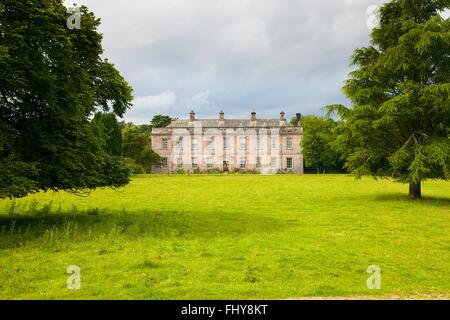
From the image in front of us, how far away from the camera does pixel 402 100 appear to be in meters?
18.1

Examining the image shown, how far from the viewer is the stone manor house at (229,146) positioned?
6297cm

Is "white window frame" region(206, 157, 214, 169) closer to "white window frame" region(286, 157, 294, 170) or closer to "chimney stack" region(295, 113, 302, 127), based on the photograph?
"white window frame" region(286, 157, 294, 170)

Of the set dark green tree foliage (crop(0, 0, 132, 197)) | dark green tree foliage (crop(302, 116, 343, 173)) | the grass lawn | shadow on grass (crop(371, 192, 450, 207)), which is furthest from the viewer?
dark green tree foliage (crop(302, 116, 343, 173))

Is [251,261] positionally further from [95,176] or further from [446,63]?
[446,63]

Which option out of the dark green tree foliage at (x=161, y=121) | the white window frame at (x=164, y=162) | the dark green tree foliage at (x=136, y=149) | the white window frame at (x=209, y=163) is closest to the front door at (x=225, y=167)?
the white window frame at (x=209, y=163)

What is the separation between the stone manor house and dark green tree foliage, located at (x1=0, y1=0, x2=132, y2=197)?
4969cm

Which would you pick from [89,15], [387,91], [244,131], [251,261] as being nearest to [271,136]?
[244,131]

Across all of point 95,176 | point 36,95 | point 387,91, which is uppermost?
point 387,91

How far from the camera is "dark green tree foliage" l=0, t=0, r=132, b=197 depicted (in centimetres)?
995

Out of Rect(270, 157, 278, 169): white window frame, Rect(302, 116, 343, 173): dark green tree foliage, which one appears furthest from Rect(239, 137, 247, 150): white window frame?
Rect(302, 116, 343, 173): dark green tree foliage

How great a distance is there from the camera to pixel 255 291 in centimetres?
651

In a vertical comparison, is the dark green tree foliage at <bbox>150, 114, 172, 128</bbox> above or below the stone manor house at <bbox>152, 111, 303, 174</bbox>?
above

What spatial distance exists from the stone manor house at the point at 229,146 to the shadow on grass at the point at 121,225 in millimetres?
46989
